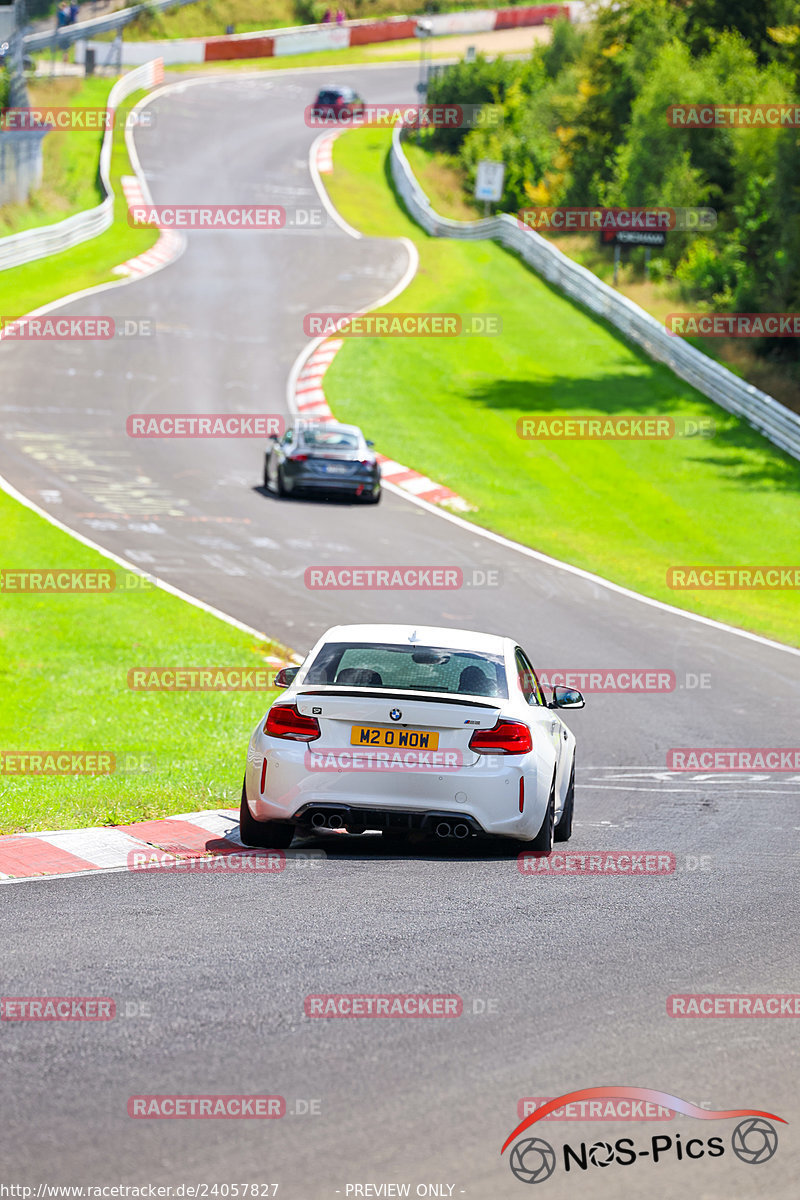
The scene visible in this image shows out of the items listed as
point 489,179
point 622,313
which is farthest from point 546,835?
point 489,179

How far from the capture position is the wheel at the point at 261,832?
8.97 metres

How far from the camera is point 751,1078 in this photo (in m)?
5.10

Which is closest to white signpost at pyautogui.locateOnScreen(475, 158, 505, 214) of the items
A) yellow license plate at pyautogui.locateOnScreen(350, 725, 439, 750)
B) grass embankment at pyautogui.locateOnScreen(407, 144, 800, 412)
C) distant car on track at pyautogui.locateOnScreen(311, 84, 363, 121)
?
grass embankment at pyautogui.locateOnScreen(407, 144, 800, 412)

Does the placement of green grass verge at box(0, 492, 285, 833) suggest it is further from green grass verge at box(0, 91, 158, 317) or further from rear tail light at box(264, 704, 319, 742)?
green grass verge at box(0, 91, 158, 317)

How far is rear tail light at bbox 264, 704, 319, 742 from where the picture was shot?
28.9 feet

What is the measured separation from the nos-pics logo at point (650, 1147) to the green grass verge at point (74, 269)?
33.4 metres

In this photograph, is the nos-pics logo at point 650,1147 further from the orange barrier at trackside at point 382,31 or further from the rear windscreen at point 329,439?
the orange barrier at trackside at point 382,31

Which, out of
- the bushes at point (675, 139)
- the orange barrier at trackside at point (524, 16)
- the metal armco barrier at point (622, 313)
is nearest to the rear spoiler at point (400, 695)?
the metal armco barrier at point (622, 313)

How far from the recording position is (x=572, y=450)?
30594mm

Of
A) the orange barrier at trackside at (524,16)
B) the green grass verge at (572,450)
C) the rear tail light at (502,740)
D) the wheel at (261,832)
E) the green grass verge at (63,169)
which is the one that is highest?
the orange barrier at trackside at (524,16)

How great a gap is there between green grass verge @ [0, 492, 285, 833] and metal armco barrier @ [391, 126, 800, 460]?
1804cm

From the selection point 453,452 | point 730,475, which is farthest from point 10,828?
point 730,475

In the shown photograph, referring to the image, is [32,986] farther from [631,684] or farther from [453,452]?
[453,452]

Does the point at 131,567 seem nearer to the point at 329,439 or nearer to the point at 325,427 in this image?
the point at 329,439
